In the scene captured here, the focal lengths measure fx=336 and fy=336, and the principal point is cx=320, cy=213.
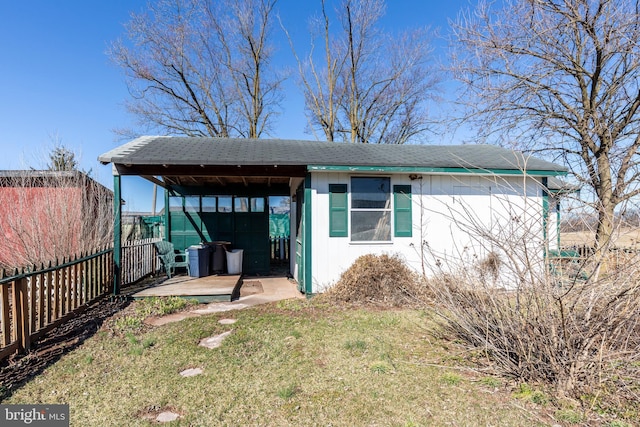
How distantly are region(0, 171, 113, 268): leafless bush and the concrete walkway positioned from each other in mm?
2410

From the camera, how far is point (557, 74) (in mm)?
7641

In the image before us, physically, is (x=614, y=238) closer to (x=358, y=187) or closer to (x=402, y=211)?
(x=402, y=211)

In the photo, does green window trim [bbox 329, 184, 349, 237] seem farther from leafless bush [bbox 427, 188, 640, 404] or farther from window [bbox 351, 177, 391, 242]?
leafless bush [bbox 427, 188, 640, 404]

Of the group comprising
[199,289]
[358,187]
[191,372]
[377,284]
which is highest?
[358,187]

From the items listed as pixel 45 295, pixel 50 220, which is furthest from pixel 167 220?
pixel 45 295

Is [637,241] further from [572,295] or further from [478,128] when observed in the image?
[478,128]

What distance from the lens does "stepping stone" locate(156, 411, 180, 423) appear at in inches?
100

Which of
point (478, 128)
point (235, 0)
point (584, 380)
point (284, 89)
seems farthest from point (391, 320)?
point (235, 0)

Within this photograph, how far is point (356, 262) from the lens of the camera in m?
6.56

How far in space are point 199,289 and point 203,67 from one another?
603 inches

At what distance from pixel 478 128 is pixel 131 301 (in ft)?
28.2

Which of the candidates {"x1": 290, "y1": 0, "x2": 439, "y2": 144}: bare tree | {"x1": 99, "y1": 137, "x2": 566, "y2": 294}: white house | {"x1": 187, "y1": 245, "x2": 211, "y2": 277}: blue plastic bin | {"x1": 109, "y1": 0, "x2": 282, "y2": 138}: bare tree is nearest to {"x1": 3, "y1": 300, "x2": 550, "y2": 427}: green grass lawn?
{"x1": 99, "y1": 137, "x2": 566, "y2": 294}: white house

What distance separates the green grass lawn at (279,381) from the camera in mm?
2600

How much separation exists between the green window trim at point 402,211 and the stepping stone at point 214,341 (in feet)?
12.9
